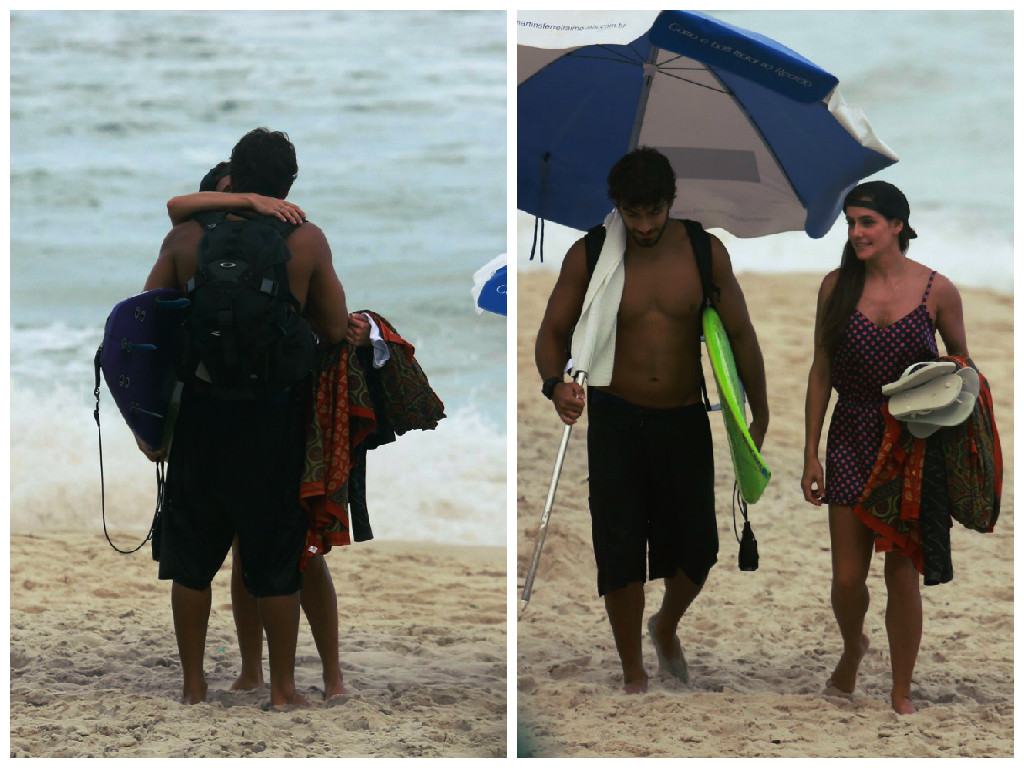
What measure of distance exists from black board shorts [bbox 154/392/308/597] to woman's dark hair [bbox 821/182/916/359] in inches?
60.2

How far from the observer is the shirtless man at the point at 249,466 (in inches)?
151

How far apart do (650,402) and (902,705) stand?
115 centimetres

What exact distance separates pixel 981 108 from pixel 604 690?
21543 mm

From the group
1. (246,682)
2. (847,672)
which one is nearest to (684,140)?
(847,672)

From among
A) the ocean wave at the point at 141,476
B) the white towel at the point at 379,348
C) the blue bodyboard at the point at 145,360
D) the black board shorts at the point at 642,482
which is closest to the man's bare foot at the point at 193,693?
the blue bodyboard at the point at 145,360

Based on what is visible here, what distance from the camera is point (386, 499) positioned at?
997 centimetres

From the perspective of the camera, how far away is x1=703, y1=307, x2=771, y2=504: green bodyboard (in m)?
4.04

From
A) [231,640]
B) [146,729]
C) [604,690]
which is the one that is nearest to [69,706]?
[146,729]

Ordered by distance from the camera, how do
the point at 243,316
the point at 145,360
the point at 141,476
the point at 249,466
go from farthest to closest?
the point at 141,476 → the point at 249,466 → the point at 145,360 → the point at 243,316

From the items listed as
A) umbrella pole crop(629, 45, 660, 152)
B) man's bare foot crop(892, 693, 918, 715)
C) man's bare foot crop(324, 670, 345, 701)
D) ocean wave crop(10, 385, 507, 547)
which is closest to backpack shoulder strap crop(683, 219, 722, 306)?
umbrella pole crop(629, 45, 660, 152)

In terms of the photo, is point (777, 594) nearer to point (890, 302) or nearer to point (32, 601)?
point (890, 302)

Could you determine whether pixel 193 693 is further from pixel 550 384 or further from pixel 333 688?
pixel 550 384

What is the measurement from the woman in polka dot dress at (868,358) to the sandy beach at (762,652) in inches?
11.5

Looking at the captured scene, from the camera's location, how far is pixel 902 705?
4.16 meters
